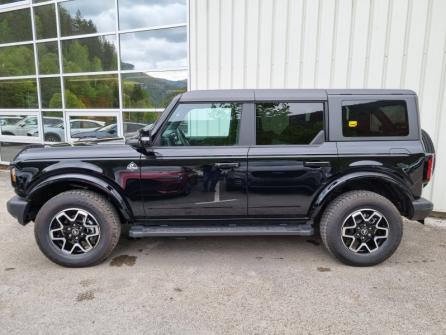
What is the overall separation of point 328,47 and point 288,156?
9.31 feet

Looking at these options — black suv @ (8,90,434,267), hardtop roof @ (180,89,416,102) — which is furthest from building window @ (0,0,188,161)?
black suv @ (8,90,434,267)

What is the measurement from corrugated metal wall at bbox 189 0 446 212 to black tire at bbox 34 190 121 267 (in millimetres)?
3420

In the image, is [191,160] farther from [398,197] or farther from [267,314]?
[398,197]

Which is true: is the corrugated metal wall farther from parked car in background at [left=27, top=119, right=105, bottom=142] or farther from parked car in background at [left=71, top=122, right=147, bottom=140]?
parked car in background at [left=27, top=119, right=105, bottom=142]

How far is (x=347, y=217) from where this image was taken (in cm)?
323

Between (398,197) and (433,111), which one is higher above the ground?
(433,111)

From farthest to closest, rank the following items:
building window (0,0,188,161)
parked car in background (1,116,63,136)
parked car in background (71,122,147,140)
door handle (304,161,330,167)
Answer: parked car in background (1,116,63,136) → parked car in background (71,122,147,140) → building window (0,0,188,161) → door handle (304,161,330,167)

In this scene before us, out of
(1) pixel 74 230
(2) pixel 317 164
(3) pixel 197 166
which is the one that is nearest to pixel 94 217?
(1) pixel 74 230

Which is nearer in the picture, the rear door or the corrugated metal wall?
the rear door

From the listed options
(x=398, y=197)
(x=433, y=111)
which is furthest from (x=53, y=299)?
(x=433, y=111)

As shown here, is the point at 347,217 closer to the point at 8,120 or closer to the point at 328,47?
the point at 328,47

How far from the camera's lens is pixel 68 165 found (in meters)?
3.21

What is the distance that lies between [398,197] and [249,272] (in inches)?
69.9

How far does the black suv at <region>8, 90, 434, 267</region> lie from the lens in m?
3.21
